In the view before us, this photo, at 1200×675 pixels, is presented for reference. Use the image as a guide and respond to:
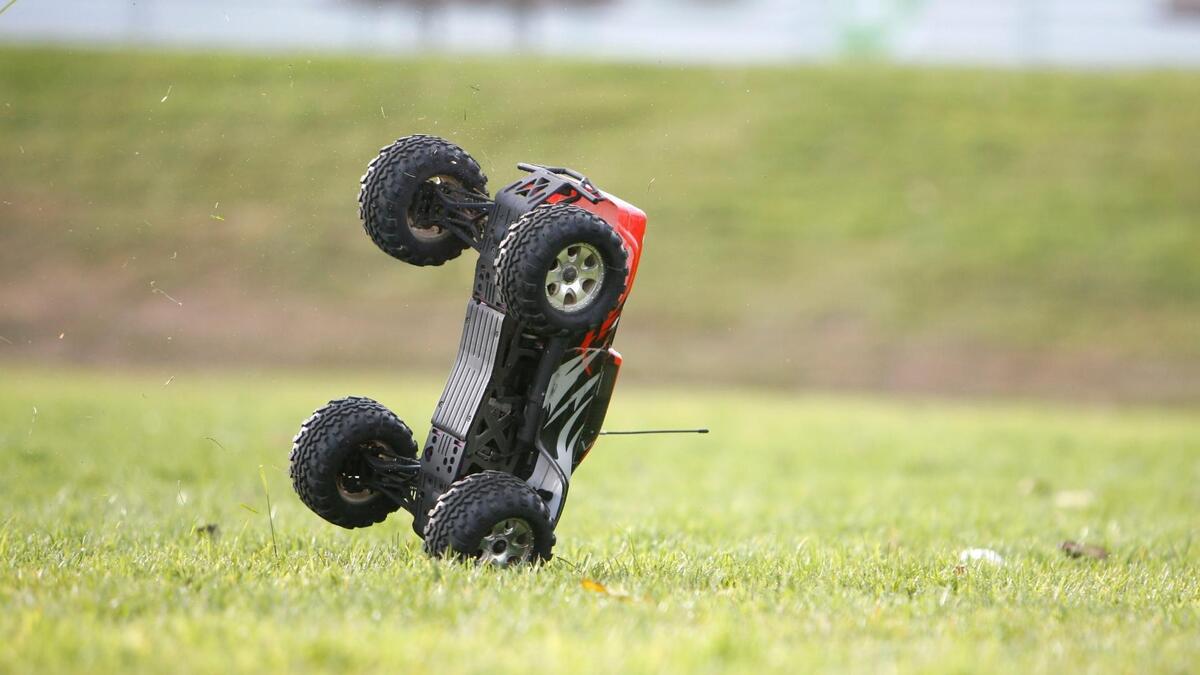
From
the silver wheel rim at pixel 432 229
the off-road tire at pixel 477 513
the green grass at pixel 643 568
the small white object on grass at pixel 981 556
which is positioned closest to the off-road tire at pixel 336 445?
the green grass at pixel 643 568

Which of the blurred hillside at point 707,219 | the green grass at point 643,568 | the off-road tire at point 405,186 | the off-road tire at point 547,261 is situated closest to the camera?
the green grass at point 643,568

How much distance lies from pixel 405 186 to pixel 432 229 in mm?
246

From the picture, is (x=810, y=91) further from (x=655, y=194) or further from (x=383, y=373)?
(x=383, y=373)

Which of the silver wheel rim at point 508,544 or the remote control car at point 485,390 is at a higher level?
the remote control car at point 485,390

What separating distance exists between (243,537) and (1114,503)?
18.7 ft

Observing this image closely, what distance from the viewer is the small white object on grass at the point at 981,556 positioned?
536cm

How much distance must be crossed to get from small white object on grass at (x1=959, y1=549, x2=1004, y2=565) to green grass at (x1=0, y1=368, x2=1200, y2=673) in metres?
0.11

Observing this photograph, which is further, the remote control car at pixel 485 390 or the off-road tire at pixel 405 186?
the off-road tire at pixel 405 186

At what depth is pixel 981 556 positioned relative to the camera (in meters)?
5.47

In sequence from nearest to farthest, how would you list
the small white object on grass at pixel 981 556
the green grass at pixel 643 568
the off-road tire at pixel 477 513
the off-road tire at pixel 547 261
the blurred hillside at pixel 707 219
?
the green grass at pixel 643 568
the off-road tire at pixel 547 261
the off-road tire at pixel 477 513
the small white object on grass at pixel 981 556
the blurred hillside at pixel 707 219

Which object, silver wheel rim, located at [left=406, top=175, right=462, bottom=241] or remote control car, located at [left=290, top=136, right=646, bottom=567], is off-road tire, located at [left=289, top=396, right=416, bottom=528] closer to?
remote control car, located at [left=290, top=136, right=646, bottom=567]

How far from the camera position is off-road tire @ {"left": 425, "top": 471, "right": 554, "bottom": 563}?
4.33 metres

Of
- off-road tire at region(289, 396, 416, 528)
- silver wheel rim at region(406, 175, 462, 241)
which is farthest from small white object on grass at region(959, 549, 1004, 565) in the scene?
silver wheel rim at region(406, 175, 462, 241)

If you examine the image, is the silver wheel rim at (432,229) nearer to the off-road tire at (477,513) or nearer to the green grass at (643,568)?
the off-road tire at (477,513)
